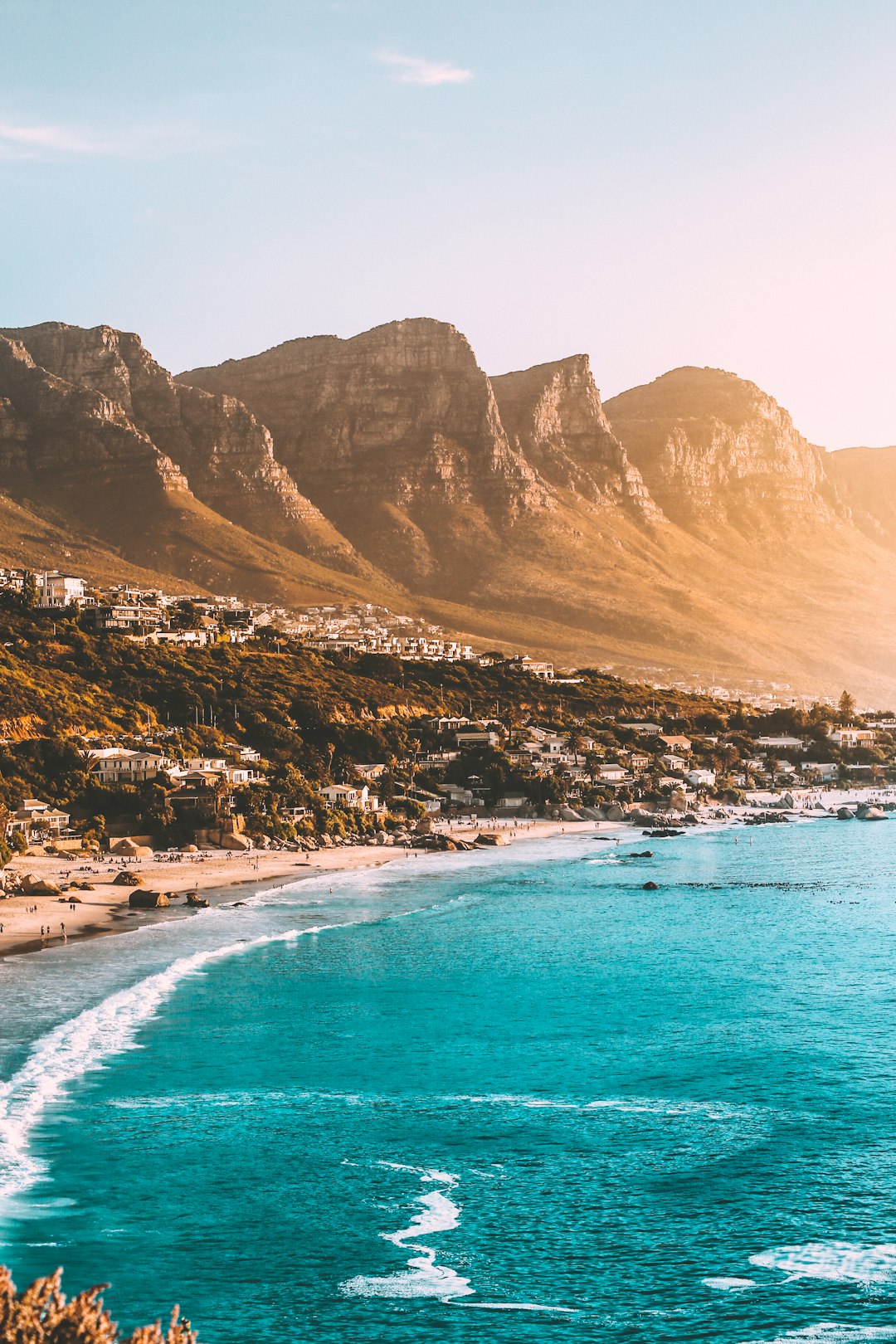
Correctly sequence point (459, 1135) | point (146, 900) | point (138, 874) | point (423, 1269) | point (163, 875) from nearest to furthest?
point (423, 1269) → point (459, 1135) → point (146, 900) → point (138, 874) → point (163, 875)

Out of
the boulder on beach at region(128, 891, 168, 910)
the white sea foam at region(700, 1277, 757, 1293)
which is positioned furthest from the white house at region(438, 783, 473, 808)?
the white sea foam at region(700, 1277, 757, 1293)

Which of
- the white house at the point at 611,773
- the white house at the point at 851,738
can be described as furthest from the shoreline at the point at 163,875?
the white house at the point at 851,738

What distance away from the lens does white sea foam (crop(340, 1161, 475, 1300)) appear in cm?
2669

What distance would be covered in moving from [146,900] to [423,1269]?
48.9m

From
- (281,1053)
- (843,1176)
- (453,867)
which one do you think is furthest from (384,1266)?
(453,867)

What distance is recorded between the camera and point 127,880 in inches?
3115

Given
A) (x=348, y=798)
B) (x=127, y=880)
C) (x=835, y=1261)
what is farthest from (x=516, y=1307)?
(x=348, y=798)

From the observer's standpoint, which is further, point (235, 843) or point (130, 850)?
point (235, 843)

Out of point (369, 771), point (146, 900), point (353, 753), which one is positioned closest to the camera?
point (146, 900)

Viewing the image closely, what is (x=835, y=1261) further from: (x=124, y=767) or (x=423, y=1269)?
(x=124, y=767)

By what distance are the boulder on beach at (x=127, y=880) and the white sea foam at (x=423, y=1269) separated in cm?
5023

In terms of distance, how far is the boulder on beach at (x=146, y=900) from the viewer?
73188 mm

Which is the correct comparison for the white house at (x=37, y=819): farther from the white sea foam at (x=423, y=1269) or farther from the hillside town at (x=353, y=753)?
the white sea foam at (x=423, y=1269)

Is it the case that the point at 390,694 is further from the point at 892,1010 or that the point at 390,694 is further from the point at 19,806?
the point at 892,1010
